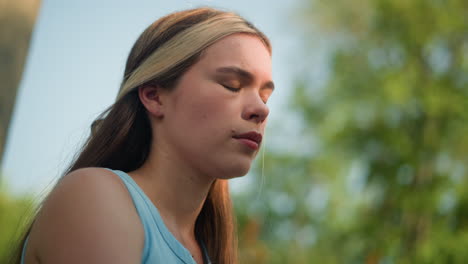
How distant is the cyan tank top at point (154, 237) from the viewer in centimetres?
114

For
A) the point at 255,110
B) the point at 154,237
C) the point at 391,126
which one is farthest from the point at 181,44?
the point at 391,126

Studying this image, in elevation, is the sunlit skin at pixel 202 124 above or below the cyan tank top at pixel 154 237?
above

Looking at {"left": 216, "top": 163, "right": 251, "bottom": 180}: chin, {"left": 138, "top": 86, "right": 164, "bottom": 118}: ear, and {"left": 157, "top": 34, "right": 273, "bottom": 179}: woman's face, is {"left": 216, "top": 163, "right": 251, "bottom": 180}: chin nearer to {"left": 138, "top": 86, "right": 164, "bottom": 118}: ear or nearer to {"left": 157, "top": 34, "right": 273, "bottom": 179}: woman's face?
{"left": 157, "top": 34, "right": 273, "bottom": 179}: woman's face

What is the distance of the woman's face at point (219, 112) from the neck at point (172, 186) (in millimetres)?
32

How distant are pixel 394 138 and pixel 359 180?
103cm

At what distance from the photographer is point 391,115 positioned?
9.70m

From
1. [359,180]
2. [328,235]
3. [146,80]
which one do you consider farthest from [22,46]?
[328,235]

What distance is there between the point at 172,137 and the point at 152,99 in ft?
0.44

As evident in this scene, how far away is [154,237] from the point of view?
116 cm

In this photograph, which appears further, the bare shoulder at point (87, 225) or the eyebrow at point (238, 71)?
the eyebrow at point (238, 71)

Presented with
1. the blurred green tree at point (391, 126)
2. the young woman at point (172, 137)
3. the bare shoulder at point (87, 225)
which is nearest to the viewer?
the bare shoulder at point (87, 225)

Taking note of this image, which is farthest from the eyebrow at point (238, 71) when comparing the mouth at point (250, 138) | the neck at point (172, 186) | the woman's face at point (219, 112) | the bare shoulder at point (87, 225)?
the bare shoulder at point (87, 225)

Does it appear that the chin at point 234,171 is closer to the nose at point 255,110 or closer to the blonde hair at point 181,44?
the nose at point 255,110

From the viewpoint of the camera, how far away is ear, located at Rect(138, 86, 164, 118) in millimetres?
1389
